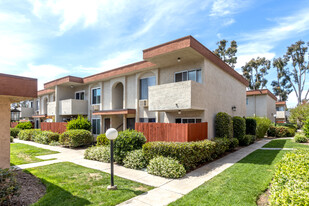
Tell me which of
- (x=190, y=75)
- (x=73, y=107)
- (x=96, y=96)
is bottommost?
(x=73, y=107)

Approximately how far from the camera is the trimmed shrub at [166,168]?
7.39 meters

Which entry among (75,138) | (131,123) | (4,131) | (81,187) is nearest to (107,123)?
(131,123)

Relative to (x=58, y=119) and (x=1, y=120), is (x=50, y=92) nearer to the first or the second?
(x=58, y=119)

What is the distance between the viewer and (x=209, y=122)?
39.3 ft

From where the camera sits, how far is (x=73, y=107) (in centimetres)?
1950

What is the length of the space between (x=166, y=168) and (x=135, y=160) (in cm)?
197

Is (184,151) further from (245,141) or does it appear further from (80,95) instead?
(80,95)

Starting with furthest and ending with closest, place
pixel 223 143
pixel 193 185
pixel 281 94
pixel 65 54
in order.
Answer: pixel 281 94, pixel 65 54, pixel 223 143, pixel 193 185

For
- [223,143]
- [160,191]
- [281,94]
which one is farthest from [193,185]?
[281,94]

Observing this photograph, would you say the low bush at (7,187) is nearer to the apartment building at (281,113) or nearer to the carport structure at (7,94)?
the carport structure at (7,94)

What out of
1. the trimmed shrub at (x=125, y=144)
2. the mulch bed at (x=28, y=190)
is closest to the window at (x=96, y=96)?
the trimmed shrub at (x=125, y=144)

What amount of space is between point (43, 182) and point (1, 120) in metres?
2.64

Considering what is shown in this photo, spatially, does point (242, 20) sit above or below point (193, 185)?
above

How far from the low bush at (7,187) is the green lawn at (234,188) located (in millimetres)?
4321
